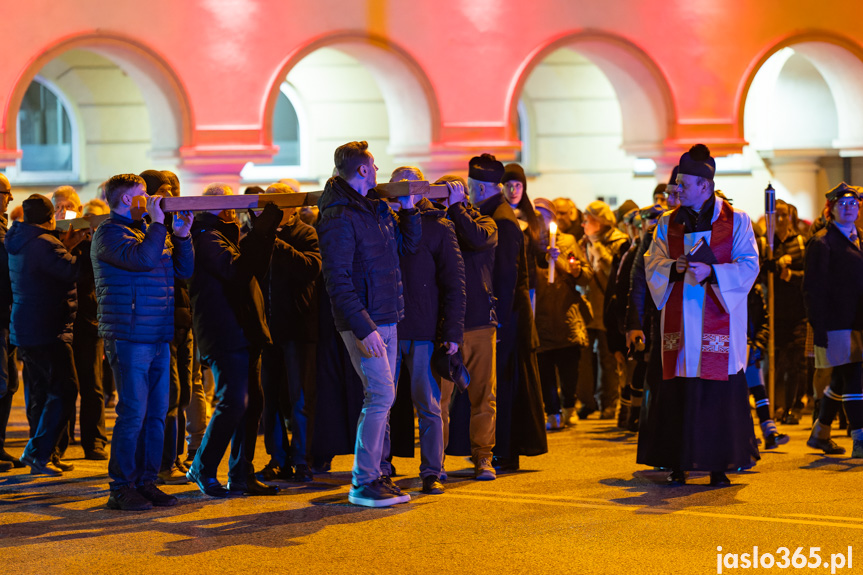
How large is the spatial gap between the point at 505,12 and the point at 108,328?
8265 mm

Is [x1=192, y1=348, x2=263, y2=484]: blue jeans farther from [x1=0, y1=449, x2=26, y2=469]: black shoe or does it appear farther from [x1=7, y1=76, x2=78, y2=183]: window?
[x1=7, y1=76, x2=78, y2=183]: window

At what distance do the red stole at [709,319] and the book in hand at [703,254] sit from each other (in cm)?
2

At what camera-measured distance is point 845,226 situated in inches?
346

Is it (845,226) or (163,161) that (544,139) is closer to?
(163,161)

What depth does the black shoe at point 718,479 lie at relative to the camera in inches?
297

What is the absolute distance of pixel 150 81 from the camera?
13203 mm

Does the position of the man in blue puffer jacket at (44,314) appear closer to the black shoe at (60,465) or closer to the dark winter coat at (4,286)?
the black shoe at (60,465)

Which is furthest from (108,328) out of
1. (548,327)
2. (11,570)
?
(548,327)

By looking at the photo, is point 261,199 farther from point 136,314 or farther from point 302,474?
point 302,474

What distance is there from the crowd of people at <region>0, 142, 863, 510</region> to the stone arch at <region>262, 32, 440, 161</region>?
15.5 ft

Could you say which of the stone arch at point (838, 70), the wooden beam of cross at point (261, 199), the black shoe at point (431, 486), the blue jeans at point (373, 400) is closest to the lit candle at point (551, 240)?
the wooden beam of cross at point (261, 199)

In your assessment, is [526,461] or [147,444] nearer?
[147,444]

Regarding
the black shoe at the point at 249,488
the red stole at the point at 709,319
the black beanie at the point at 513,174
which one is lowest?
the black shoe at the point at 249,488

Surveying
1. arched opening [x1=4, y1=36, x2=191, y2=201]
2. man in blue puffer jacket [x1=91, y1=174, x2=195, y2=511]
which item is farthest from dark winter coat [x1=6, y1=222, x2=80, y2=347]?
arched opening [x1=4, y1=36, x2=191, y2=201]
